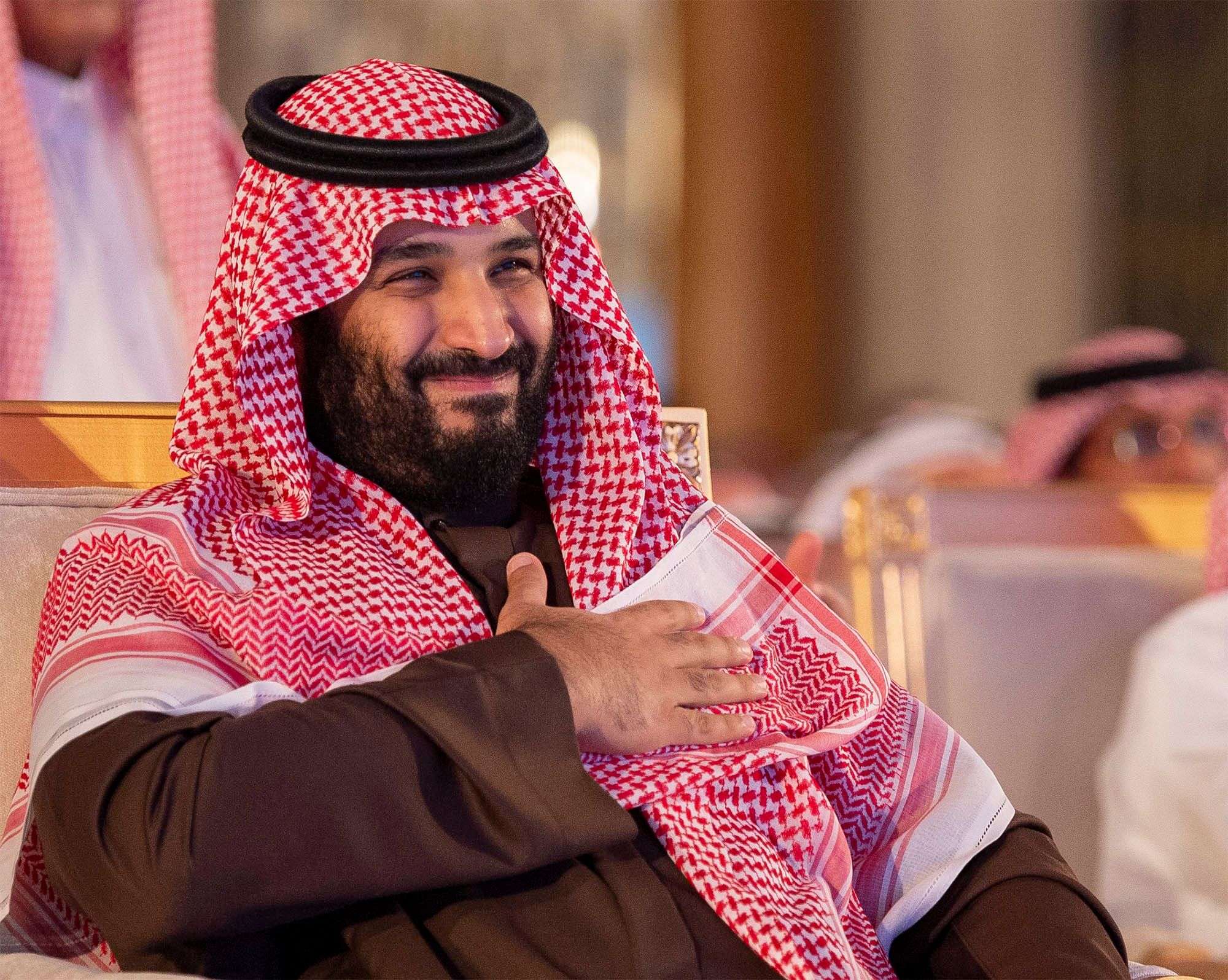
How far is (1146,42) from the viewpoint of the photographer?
753 centimetres

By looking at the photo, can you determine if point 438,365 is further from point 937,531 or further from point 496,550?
point 937,531

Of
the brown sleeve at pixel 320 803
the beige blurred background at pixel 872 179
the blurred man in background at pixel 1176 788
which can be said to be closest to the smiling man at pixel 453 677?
the brown sleeve at pixel 320 803

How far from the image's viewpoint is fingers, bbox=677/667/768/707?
53.2 inches

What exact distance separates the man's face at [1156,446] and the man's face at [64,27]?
2764 mm

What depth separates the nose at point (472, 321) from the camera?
1.46 meters

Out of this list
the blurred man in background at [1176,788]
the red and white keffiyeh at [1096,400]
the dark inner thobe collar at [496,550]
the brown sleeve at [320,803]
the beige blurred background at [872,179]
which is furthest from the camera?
the beige blurred background at [872,179]

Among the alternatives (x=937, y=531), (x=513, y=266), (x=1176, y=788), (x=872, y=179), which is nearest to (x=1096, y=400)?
(x=937, y=531)

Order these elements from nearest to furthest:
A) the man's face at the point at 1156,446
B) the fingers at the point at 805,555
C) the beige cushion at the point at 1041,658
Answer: the fingers at the point at 805,555 → the beige cushion at the point at 1041,658 → the man's face at the point at 1156,446

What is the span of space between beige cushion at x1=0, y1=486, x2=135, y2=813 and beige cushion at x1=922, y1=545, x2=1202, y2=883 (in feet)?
6.43

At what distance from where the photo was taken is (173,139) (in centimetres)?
286

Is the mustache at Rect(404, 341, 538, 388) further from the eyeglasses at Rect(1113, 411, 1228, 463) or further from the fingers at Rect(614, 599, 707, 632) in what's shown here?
the eyeglasses at Rect(1113, 411, 1228, 463)

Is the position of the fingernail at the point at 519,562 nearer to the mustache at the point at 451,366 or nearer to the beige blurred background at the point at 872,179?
the mustache at the point at 451,366

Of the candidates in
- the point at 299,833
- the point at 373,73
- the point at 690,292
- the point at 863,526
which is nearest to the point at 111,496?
the point at 373,73

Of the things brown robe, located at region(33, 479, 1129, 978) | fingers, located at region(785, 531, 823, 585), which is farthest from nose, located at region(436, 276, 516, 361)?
fingers, located at region(785, 531, 823, 585)
